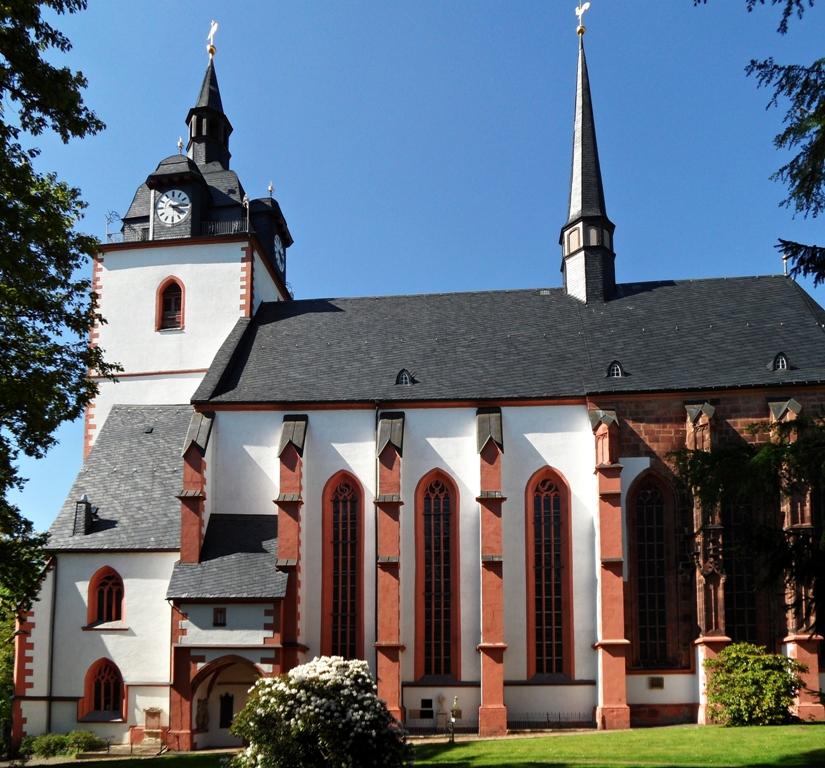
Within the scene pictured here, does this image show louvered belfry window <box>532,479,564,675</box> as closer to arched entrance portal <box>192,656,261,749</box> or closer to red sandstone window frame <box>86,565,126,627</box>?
arched entrance portal <box>192,656,261,749</box>

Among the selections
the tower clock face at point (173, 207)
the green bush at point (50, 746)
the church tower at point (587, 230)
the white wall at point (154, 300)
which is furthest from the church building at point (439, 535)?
the tower clock face at point (173, 207)

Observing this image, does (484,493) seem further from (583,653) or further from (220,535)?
(220,535)

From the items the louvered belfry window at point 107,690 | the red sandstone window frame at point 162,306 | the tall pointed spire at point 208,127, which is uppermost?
the tall pointed spire at point 208,127

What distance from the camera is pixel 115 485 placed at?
3177cm

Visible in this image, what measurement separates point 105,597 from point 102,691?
2.71 meters

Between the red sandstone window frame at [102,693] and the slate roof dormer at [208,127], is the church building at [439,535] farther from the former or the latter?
the slate roof dormer at [208,127]

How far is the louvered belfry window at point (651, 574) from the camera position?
28.2 meters

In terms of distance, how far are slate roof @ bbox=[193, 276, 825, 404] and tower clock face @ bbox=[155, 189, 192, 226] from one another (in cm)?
485

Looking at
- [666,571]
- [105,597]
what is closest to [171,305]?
[105,597]

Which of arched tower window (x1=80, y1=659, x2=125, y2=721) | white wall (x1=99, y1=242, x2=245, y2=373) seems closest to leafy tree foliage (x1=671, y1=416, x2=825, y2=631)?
arched tower window (x1=80, y1=659, x2=125, y2=721)

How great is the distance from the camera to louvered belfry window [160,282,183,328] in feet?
119

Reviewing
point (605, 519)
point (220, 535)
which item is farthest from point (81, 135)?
point (605, 519)

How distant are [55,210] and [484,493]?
15338 mm

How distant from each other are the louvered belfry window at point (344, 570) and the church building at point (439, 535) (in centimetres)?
7
